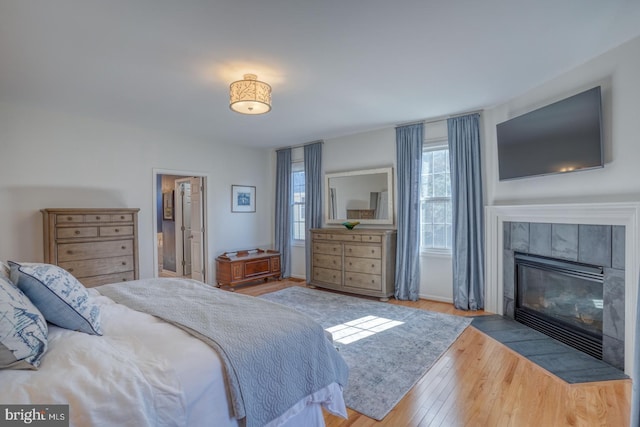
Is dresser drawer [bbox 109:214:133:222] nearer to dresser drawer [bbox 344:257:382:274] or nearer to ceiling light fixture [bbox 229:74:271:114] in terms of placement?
ceiling light fixture [bbox 229:74:271:114]

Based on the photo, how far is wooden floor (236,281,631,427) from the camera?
6.23ft

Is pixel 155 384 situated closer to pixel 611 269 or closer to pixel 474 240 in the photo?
pixel 611 269

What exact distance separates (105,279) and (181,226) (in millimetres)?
2851

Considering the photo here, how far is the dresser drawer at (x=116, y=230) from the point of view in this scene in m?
3.75

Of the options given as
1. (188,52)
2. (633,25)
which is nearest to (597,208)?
(633,25)

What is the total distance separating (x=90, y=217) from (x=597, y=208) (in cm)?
507

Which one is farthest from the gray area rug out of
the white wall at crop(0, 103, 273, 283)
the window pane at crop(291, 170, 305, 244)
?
the white wall at crop(0, 103, 273, 283)

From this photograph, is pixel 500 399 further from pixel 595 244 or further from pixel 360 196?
pixel 360 196

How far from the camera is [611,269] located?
2562 millimetres

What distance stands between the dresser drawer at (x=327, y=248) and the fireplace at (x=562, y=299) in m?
2.35

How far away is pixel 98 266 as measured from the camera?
3.70m

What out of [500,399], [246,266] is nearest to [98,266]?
[246,266]

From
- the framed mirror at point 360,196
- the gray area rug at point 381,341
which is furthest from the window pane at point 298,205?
the gray area rug at point 381,341

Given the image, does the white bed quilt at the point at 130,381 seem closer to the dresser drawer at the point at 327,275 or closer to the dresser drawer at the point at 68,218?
the dresser drawer at the point at 68,218
